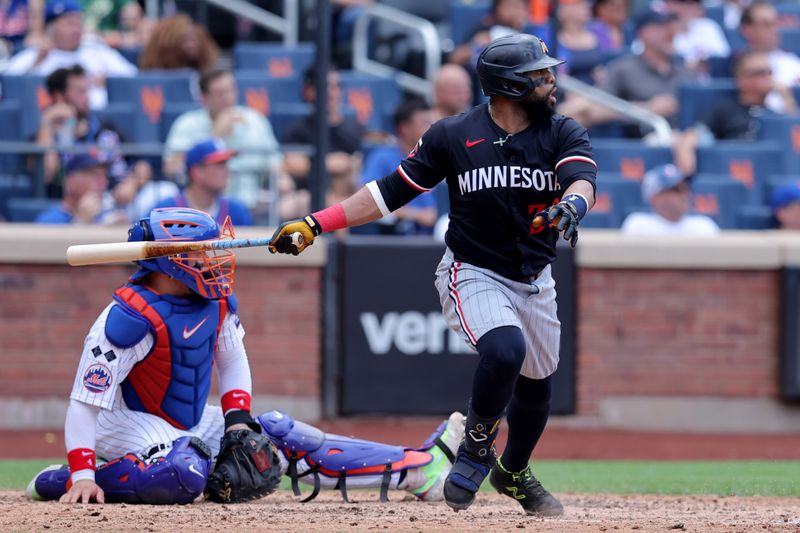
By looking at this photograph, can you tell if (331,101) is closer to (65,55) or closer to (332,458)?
(65,55)

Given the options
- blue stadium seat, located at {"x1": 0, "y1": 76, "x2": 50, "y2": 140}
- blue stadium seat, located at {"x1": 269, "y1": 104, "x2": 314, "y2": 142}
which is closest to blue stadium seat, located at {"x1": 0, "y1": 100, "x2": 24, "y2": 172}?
blue stadium seat, located at {"x1": 0, "y1": 76, "x2": 50, "y2": 140}

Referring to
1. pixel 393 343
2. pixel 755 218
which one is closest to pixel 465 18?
pixel 755 218

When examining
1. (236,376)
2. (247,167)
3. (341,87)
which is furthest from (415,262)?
(236,376)

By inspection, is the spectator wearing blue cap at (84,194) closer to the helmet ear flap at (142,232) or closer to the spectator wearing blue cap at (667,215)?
the spectator wearing blue cap at (667,215)

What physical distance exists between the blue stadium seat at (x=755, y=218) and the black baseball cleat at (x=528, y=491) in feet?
17.7

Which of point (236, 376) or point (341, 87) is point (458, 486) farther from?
point (341, 87)

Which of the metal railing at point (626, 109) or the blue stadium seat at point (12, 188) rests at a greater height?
the metal railing at point (626, 109)

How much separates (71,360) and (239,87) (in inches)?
107

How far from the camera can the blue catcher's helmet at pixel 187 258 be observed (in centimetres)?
538

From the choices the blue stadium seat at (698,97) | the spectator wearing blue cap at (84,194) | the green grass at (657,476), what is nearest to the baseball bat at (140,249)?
the green grass at (657,476)

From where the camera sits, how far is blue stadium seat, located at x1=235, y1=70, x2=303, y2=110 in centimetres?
1077

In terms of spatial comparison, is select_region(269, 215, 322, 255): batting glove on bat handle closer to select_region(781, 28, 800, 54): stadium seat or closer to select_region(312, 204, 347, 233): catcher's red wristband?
select_region(312, 204, 347, 233): catcher's red wristband

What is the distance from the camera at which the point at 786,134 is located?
1078cm

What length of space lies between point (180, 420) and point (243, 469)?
352mm
